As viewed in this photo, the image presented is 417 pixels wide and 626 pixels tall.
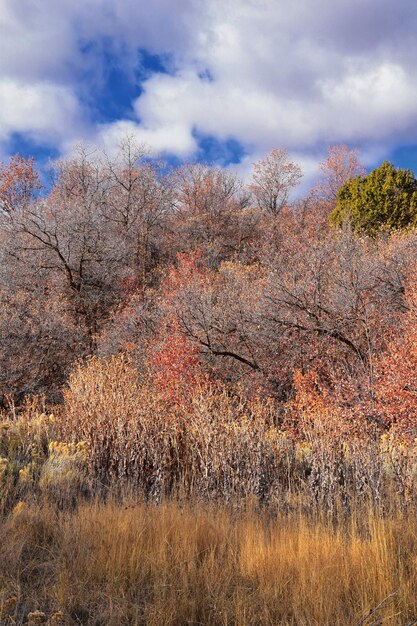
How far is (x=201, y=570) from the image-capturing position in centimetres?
392

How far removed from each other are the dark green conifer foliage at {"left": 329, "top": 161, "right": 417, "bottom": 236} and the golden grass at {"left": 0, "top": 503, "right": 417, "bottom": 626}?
71.4ft

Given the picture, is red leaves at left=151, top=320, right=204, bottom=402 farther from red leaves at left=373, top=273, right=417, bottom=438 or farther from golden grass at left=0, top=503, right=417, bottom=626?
golden grass at left=0, top=503, right=417, bottom=626

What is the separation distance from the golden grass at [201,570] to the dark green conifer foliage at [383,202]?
71.4ft

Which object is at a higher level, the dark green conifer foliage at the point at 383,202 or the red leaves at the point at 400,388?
the dark green conifer foliage at the point at 383,202

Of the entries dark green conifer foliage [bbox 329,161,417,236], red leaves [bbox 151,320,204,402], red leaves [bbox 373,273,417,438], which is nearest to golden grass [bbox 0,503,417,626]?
red leaves [bbox 373,273,417,438]

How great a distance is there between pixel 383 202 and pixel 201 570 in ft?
79.3

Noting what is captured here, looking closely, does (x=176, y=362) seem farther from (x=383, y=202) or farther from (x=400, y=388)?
(x=383, y=202)

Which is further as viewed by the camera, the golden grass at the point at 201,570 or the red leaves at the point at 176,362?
the red leaves at the point at 176,362

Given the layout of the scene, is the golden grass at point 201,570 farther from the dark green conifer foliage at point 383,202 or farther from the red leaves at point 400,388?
the dark green conifer foliage at point 383,202

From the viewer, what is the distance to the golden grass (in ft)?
11.2

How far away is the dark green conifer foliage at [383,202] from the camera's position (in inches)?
978

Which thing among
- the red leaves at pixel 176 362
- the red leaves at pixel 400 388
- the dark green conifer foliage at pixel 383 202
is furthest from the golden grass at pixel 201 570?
the dark green conifer foliage at pixel 383 202

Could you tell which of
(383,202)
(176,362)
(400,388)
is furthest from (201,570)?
(383,202)

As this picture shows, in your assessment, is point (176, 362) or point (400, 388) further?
point (176, 362)
